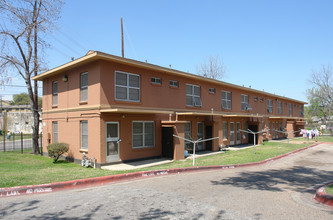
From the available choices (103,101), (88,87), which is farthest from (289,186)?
(88,87)

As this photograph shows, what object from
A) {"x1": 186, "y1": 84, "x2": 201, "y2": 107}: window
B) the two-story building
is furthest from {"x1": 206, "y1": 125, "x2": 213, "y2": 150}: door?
{"x1": 186, "y1": 84, "x2": 201, "y2": 107}: window

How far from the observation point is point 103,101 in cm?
1227

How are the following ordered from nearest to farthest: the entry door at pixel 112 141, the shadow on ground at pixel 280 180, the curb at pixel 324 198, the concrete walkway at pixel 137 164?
1. the curb at pixel 324 198
2. the shadow on ground at pixel 280 180
3. the concrete walkway at pixel 137 164
4. the entry door at pixel 112 141

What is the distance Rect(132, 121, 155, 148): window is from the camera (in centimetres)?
1381

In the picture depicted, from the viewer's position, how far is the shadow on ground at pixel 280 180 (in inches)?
326

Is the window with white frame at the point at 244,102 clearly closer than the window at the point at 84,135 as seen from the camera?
No

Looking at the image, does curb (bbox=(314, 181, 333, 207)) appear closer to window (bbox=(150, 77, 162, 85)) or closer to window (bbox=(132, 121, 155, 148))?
window (bbox=(132, 121, 155, 148))

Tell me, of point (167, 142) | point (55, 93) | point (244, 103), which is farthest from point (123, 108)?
point (244, 103)

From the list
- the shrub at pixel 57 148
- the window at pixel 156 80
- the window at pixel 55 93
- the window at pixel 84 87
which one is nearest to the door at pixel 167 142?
the window at pixel 156 80

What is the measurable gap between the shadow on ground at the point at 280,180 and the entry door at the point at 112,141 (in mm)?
5952

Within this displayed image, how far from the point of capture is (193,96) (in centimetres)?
1812

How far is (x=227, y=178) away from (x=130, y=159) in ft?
19.1

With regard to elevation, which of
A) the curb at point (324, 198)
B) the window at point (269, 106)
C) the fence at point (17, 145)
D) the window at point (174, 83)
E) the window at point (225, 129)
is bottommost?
the fence at point (17, 145)

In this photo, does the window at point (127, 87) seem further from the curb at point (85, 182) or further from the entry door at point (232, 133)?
the entry door at point (232, 133)
